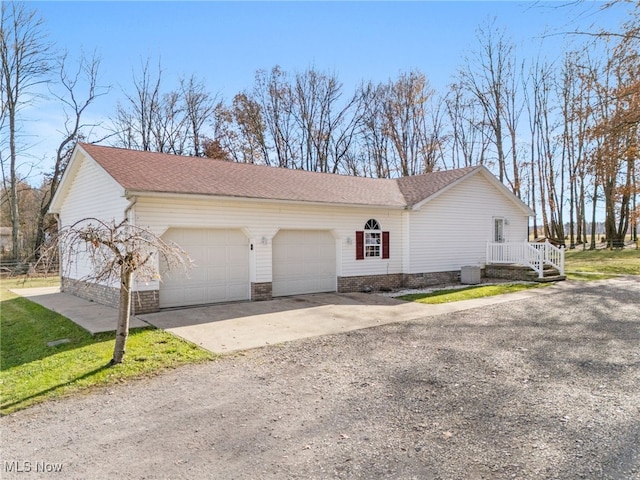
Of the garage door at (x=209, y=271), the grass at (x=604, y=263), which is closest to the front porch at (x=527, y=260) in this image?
the grass at (x=604, y=263)

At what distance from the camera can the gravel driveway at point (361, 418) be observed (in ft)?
11.3

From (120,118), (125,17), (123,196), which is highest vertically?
(120,118)

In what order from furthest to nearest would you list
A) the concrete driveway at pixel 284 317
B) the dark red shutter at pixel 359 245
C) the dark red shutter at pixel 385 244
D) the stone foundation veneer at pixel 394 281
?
the dark red shutter at pixel 385 244
the dark red shutter at pixel 359 245
the stone foundation veneer at pixel 394 281
the concrete driveway at pixel 284 317

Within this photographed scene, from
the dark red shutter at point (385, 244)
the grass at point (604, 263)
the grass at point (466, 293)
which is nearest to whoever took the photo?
the grass at point (466, 293)

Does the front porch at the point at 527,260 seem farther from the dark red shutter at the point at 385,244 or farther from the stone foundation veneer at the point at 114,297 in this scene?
the stone foundation veneer at the point at 114,297

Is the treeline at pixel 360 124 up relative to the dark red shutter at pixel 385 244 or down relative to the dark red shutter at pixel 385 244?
up

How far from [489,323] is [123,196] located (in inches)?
347

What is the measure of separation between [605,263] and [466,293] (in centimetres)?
1468

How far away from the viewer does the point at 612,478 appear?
3.19 meters

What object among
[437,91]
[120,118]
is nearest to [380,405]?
[120,118]

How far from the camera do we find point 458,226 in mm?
16562

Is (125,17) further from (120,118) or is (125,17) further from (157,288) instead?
(120,118)

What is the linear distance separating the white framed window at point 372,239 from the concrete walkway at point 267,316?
198 cm

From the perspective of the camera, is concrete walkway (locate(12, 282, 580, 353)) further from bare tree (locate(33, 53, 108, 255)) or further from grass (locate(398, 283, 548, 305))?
bare tree (locate(33, 53, 108, 255))
